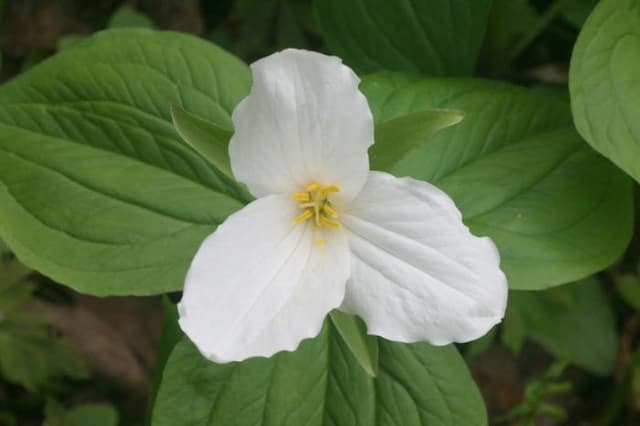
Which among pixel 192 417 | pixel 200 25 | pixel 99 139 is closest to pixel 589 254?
pixel 192 417

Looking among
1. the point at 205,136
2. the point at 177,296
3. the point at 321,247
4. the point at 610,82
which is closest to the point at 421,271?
the point at 321,247

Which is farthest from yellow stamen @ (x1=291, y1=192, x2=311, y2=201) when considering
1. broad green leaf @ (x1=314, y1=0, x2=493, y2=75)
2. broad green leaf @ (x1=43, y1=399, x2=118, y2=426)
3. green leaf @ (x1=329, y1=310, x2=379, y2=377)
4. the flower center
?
broad green leaf @ (x1=43, y1=399, x2=118, y2=426)

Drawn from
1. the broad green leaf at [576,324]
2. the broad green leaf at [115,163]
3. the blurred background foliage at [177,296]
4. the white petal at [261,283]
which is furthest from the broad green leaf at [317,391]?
the broad green leaf at [576,324]

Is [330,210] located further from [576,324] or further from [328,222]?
[576,324]

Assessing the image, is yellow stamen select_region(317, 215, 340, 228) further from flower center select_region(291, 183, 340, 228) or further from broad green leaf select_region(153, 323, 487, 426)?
broad green leaf select_region(153, 323, 487, 426)

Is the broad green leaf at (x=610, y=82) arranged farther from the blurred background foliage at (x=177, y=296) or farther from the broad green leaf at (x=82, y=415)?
the broad green leaf at (x=82, y=415)

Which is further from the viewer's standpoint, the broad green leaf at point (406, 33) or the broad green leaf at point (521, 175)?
the broad green leaf at point (406, 33)
